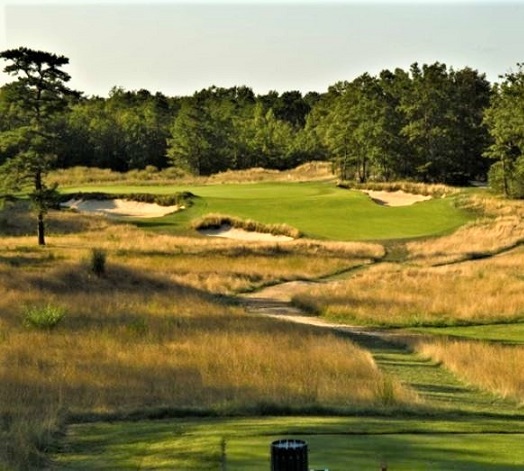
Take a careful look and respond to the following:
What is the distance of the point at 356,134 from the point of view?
86500 millimetres

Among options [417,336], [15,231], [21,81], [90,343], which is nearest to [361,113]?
[15,231]

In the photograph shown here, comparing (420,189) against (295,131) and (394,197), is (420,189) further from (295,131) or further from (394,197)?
(295,131)

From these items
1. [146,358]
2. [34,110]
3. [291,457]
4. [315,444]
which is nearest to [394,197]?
[34,110]

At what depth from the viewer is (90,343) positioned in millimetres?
18500

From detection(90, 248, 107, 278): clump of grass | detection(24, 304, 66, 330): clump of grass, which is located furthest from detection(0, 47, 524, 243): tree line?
detection(24, 304, 66, 330): clump of grass

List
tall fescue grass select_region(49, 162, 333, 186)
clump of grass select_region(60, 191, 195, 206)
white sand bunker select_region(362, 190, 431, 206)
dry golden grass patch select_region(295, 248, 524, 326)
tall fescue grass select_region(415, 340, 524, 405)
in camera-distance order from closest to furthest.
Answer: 1. tall fescue grass select_region(415, 340, 524, 405)
2. dry golden grass patch select_region(295, 248, 524, 326)
3. clump of grass select_region(60, 191, 195, 206)
4. white sand bunker select_region(362, 190, 431, 206)
5. tall fescue grass select_region(49, 162, 333, 186)

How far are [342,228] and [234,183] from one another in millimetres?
34359

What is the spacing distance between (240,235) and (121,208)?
1615 cm

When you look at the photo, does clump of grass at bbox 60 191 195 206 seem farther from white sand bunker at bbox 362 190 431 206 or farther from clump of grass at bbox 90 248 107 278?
clump of grass at bbox 90 248 107 278

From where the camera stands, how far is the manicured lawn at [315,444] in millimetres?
7582

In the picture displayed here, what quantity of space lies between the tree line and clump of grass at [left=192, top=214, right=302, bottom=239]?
34.4 feet

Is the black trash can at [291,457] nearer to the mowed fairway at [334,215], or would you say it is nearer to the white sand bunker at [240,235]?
the mowed fairway at [334,215]

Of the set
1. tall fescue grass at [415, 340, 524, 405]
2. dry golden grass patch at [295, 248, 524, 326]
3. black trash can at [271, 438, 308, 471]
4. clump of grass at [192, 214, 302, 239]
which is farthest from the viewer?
clump of grass at [192, 214, 302, 239]

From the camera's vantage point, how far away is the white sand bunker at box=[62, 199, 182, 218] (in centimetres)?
6376
